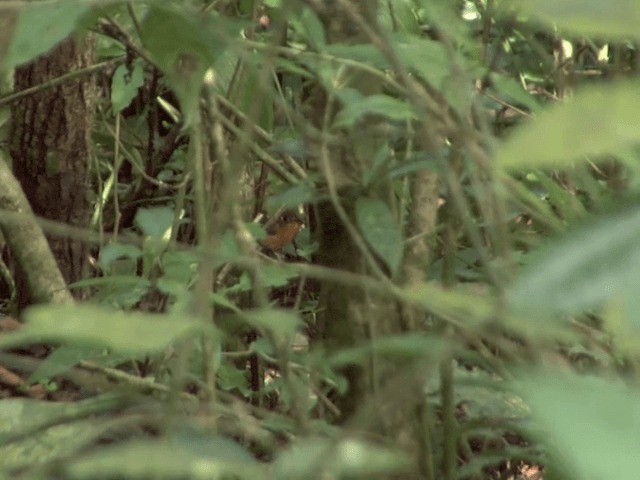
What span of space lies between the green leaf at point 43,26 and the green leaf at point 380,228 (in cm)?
27

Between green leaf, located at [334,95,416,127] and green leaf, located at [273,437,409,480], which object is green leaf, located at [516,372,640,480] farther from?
green leaf, located at [334,95,416,127]

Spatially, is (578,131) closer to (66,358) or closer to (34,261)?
(66,358)

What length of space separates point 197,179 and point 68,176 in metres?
1.77

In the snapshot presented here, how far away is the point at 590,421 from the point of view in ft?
1.00

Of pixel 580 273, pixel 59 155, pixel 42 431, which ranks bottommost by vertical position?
pixel 59 155

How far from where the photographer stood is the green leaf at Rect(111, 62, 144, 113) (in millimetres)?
1671

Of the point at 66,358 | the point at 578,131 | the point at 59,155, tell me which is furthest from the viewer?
the point at 59,155

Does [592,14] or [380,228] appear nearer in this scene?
[592,14]

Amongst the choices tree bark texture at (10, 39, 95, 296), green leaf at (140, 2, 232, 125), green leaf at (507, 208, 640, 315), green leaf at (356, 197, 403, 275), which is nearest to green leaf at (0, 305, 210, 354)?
green leaf at (507, 208, 640, 315)

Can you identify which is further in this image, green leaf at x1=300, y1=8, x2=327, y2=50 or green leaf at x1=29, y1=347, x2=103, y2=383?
green leaf at x1=29, y1=347, x2=103, y2=383

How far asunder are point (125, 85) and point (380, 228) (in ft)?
3.19

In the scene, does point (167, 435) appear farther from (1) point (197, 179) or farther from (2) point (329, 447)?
(1) point (197, 179)

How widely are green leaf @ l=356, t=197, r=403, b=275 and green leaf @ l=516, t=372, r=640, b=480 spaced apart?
1.55 feet

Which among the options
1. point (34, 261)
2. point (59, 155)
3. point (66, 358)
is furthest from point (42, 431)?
point (59, 155)
